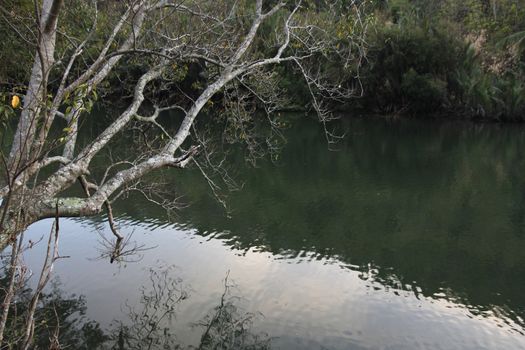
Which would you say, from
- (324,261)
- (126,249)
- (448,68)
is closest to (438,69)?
(448,68)

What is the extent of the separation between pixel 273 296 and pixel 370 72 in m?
23.5

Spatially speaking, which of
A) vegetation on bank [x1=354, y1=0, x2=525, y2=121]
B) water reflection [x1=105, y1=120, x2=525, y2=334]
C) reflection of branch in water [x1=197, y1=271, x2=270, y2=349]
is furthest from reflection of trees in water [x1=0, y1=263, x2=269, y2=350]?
vegetation on bank [x1=354, y1=0, x2=525, y2=121]

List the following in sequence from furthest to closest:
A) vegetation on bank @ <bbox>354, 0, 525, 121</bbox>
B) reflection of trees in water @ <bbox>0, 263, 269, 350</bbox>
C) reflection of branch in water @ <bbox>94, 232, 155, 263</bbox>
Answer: vegetation on bank @ <bbox>354, 0, 525, 121</bbox>
reflection of branch in water @ <bbox>94, 232, 155, 263</bbox>
reflection of trees in water @ <bbox>0, 263, 269, 350</bbox>

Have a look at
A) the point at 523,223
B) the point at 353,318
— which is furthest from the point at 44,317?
the point at 523,223

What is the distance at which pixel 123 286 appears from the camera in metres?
8.61

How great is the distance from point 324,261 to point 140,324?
3904 millimetres

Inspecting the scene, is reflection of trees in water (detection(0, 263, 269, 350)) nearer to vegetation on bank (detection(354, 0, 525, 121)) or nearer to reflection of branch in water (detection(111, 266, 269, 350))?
reflection of branch in water (detection(111, 266, 269, 350))

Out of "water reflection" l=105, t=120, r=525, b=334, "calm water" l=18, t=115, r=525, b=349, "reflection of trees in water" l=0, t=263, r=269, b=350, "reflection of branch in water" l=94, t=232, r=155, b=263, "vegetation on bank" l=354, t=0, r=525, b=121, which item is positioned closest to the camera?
"reflection of trees in water" l=0, t=263, r=269, b=350

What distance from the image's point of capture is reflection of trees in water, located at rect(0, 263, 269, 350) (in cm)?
688

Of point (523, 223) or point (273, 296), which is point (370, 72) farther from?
point (273, 296)

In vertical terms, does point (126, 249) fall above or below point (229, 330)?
above

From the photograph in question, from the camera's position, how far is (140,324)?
7387 mm

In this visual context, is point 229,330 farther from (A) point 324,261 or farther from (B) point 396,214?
(B) point 396,214

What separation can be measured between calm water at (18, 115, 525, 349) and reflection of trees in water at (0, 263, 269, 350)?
0.14ft
